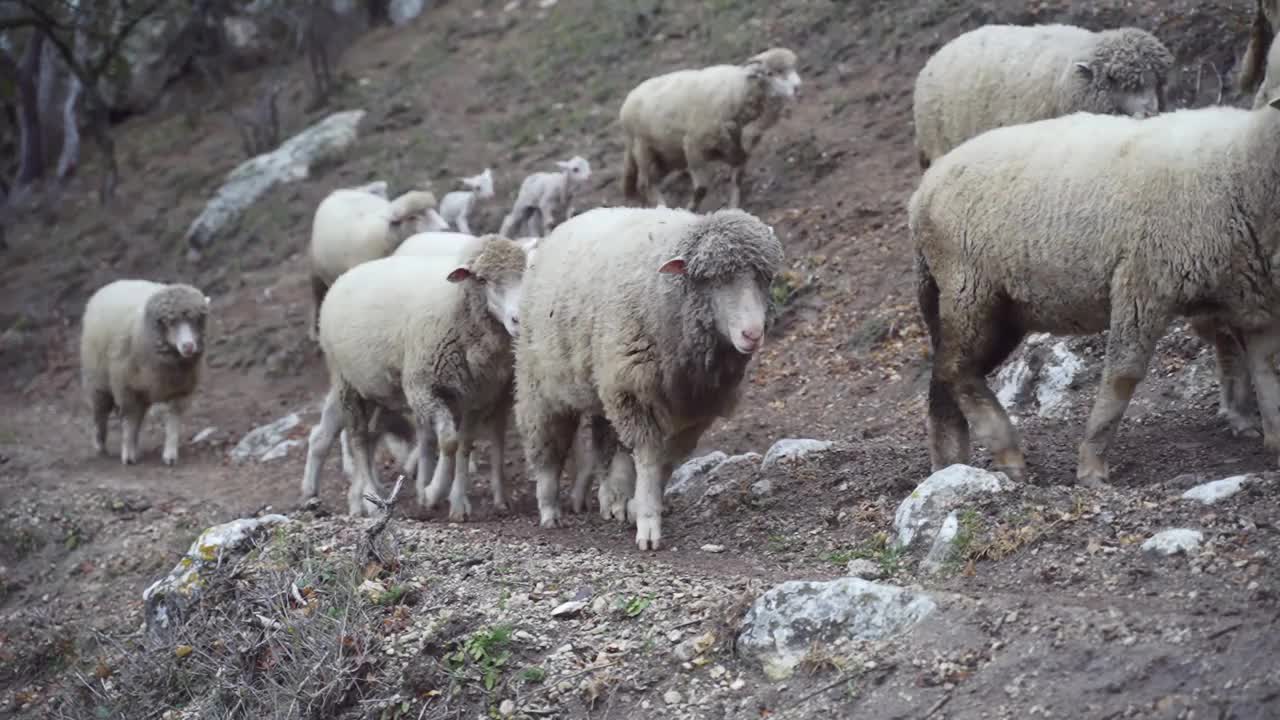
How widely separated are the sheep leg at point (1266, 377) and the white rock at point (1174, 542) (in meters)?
1.38

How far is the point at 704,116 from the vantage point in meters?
14.5

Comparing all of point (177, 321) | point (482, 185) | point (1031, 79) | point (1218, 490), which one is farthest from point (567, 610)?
point (482, 185)

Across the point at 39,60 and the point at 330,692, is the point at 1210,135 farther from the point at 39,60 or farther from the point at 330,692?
the point at 39,60

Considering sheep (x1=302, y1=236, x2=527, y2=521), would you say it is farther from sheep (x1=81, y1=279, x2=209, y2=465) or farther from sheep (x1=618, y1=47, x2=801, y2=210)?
sheep (x1=618, y1=47, x2=801, y2=210)

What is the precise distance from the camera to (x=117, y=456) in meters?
14.6

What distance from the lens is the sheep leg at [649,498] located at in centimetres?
750

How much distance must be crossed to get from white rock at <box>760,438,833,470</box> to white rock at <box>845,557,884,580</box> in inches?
84.4

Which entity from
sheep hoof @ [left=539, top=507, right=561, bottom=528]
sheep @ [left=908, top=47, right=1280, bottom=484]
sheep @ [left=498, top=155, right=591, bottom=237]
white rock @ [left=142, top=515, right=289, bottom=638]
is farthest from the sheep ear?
sheep @ [left=498, top=155, right=591, bottom=237]

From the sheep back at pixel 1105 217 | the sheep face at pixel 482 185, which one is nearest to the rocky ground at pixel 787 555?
the sheep back at pixel 1105 217

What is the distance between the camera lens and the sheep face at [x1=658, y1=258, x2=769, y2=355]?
7078 mm

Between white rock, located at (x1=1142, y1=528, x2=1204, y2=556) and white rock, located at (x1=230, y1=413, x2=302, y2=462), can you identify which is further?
white rock, located at (x1=230, y1=413, x2=302, y2=462)

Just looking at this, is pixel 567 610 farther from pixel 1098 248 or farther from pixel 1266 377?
pixel 1266 377

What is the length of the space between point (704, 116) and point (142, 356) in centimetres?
622

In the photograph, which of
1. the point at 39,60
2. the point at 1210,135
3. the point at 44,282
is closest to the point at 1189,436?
the point at 1210,135
